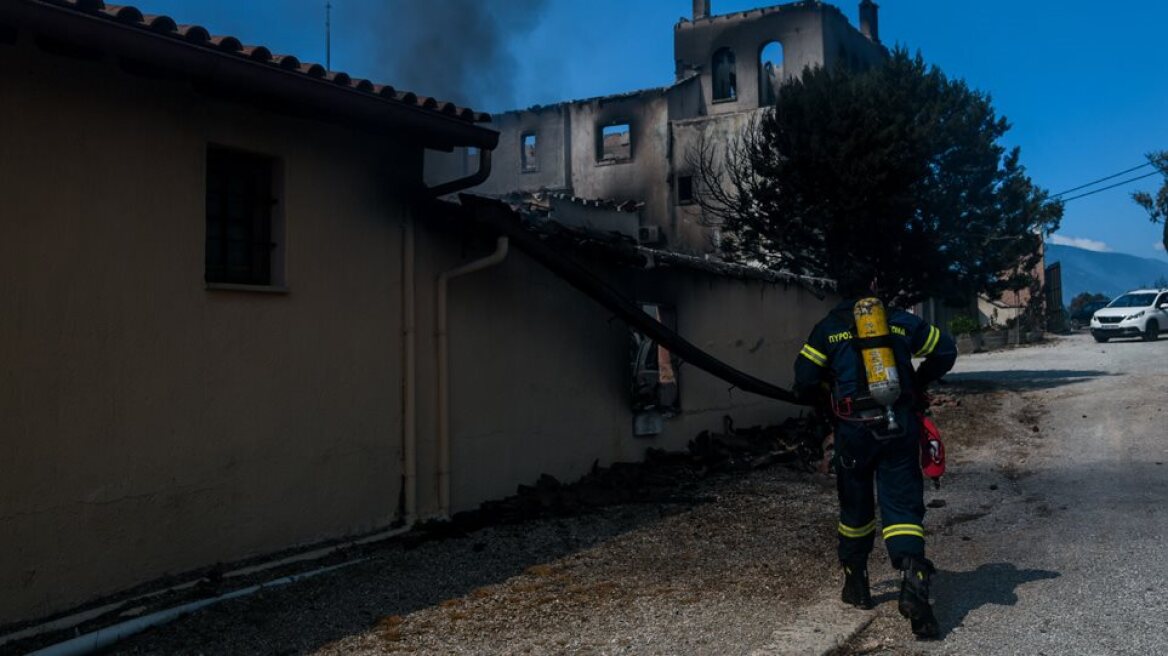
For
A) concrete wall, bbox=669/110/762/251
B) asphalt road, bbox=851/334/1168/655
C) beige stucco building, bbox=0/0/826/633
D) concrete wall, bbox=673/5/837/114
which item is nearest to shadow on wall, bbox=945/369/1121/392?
asphalt road, bbox=851/334/1168/655

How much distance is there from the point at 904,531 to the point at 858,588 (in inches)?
19.0

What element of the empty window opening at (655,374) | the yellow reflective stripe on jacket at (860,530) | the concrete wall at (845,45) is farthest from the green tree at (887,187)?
the concrete wall at (845,45)

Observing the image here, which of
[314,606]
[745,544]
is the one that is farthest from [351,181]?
[745,544]

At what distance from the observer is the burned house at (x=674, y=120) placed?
3173cm

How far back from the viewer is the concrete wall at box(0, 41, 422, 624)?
15.4 ft

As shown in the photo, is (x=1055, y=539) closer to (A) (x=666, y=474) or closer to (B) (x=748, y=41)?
(A) (x=666, y=474)

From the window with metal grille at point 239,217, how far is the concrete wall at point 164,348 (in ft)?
0.50

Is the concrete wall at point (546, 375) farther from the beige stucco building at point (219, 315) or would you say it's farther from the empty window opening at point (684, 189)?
the empty window opening at point (684, 189)

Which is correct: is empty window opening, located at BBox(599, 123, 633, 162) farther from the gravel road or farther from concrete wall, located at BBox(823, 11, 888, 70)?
the gravel road

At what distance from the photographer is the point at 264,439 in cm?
590

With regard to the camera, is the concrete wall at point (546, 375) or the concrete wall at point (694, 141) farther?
the concrete wall at point (694, 141)

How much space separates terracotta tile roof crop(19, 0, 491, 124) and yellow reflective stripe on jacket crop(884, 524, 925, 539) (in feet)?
13.5

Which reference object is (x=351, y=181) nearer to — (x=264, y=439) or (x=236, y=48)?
(x=236, y=48)

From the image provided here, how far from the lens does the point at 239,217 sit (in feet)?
19.7
